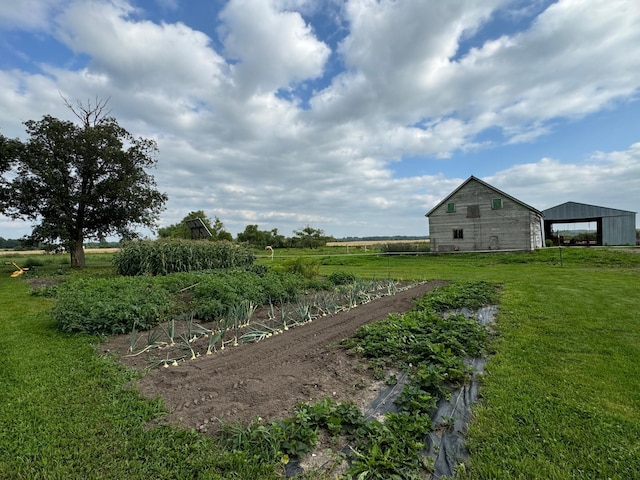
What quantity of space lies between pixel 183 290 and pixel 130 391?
4.34 metres

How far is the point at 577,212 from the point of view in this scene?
25531 mm

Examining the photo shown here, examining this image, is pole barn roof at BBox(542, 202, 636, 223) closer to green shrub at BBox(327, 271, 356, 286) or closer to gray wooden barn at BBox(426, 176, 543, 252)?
gray wooden barn at BBox(426, 176, 543, 252)

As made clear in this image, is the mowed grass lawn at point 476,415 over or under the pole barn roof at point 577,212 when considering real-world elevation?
under

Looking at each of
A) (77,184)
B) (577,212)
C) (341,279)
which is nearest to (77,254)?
(77,184)

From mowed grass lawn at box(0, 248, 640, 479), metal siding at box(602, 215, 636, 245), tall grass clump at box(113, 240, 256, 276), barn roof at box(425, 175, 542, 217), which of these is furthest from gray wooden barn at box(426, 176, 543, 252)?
mowed grass lawn at box(0, 248, 640, 479)

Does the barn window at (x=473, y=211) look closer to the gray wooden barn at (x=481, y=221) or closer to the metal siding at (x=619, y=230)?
the gray wooden barn at (x=481, y=221)

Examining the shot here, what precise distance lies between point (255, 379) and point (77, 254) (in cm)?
1590

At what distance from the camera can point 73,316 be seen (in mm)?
4852

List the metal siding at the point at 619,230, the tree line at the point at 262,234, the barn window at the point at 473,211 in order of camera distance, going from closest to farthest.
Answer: the barn window at the point at 473,211
the metal siding at the point at 619,230
the tree line at the point at 262,234

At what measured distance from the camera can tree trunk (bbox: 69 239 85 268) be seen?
1483 centimetres

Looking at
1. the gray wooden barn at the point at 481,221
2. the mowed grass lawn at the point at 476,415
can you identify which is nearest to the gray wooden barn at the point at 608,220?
the gray wooden barn at the point at 481,221

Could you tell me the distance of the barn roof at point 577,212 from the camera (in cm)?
2425

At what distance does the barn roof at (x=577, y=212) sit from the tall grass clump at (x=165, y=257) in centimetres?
2744

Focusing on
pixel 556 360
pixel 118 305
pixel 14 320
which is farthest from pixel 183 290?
pixel 556 360
